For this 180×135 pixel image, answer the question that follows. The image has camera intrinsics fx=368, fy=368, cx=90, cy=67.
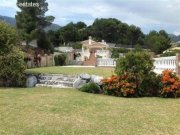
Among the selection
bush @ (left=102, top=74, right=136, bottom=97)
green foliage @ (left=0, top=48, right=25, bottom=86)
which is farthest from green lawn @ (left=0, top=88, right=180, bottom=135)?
green foliage @ (left=0, top=48, right=25, bottom=86)

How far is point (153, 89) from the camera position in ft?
47.9

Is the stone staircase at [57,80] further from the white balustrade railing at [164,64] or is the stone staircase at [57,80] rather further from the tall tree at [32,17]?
the tall tree at [32,17]

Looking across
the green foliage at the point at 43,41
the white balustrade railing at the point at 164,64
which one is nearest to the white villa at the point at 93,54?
the green foliage at the point at 43,41

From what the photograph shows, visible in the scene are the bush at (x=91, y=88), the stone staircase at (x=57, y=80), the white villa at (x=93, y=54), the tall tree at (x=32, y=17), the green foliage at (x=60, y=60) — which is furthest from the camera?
the tall tree at (x=32, y=17)

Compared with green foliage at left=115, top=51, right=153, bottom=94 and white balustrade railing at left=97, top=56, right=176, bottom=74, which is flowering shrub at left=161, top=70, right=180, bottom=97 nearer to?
green foliage at left=115, top=51, right=153, bottom=94

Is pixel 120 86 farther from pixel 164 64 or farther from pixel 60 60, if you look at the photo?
pixel 60 60

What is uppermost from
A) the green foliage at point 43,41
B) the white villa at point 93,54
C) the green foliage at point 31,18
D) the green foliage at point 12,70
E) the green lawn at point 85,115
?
the green foliage at point 31,18

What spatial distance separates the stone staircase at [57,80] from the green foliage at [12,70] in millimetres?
957

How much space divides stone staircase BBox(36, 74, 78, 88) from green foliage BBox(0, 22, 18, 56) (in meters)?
2.20

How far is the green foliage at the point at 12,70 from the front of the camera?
17.3 metres

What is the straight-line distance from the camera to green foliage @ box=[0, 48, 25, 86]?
1731cm

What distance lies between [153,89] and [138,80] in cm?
71

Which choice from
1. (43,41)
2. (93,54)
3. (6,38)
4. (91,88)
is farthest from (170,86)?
(43,41)

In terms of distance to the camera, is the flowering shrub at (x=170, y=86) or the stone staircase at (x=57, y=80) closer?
the flowering shrub at (x=170, y=86)
